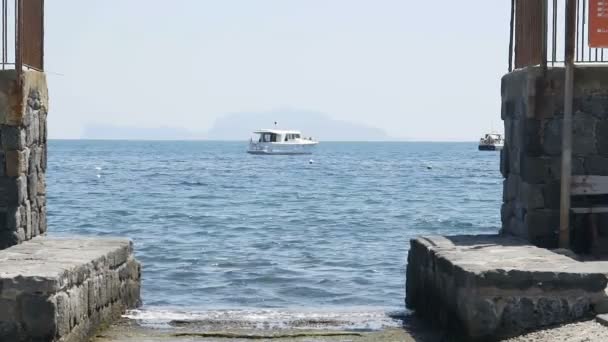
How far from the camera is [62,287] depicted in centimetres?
970

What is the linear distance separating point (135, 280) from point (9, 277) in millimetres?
4024

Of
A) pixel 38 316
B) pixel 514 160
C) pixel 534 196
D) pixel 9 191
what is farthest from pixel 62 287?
pixel 514 160

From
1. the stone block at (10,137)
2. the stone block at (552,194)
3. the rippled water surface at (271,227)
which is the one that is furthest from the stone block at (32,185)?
the stone block at (552,194)

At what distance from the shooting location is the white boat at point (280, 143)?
333 ft

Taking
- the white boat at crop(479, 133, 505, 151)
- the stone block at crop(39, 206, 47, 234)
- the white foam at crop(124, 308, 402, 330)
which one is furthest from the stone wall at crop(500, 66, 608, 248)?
the white boat at crop(479, 133, 505, 151)

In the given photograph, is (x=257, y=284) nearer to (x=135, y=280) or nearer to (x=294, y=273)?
(x=294, y=273)

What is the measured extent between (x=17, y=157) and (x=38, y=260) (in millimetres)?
1790

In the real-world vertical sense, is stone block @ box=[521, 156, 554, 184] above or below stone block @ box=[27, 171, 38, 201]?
above

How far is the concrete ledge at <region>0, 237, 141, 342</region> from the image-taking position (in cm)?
942

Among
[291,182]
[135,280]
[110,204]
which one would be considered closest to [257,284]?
[135,280]

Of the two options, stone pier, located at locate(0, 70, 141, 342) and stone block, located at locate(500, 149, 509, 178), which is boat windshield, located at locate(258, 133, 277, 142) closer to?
stone block, located at locate(500, 149, 509, 178)

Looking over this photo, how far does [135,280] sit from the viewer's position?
13.5 meters

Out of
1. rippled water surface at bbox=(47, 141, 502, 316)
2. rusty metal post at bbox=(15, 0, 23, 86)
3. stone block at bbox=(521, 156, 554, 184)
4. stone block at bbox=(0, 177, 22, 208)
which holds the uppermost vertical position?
rusty metal post at bbox=(15, 0, 23, 86)

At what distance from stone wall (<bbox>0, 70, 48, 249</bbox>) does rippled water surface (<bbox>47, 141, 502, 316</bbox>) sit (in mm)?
3088
